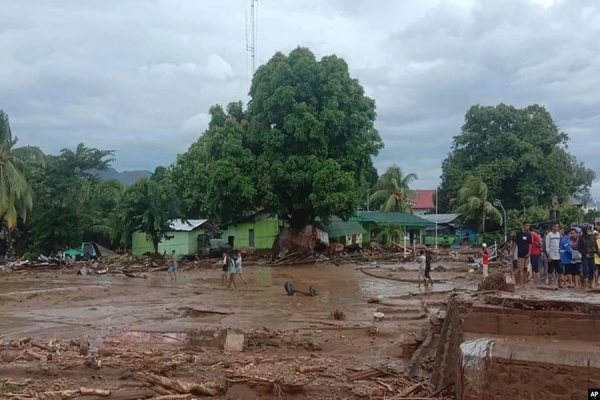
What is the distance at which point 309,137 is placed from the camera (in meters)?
36.9

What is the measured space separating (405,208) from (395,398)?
5134cm

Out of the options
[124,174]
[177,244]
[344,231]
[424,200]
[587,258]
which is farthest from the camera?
[124,174]

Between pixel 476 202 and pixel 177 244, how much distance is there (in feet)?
75.3

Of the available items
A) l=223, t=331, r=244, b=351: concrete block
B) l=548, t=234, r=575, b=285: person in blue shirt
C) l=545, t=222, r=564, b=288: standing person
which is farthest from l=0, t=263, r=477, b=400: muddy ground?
l=548, t=234, r=575, b=285: person in blue shirt

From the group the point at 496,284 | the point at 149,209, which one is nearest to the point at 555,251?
the point at 496,284

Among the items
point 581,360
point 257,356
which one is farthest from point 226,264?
point 581,360

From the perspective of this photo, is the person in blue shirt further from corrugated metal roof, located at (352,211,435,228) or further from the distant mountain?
corrugated metal roof, located at (352,211,435,228)

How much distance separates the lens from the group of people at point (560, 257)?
556 inches

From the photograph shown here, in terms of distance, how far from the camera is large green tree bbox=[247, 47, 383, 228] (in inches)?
1426

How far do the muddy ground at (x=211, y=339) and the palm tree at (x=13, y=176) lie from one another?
12.5m

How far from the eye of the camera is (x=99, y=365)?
31.9 feet

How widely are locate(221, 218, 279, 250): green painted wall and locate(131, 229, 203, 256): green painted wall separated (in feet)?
9.70

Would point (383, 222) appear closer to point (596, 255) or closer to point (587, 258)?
point (596, 255)

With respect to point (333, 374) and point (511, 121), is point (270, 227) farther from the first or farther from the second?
point (333, 374)
